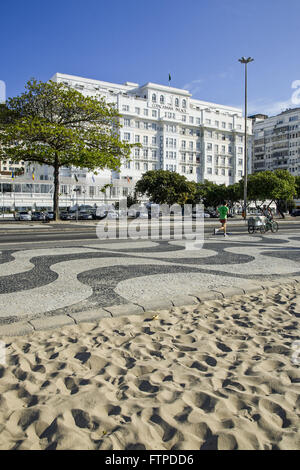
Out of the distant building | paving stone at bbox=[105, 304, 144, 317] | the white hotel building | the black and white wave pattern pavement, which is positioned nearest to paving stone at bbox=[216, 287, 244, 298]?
the black and white wave pattern pavement

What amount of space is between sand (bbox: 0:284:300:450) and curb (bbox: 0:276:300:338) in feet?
0.57

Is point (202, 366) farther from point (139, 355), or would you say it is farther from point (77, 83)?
point (77, 83)

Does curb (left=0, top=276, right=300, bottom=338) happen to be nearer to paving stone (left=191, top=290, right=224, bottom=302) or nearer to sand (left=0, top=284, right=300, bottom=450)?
paving stone (left=191, top=290, right=224, bottom=302)

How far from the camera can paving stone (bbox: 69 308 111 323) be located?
4.72 m

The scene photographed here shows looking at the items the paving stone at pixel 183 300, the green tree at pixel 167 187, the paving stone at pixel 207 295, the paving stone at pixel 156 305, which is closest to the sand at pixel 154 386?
the paving stone at pixel 156 305

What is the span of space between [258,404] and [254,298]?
328cm

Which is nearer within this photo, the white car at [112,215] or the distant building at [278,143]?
the white car at [112,215]

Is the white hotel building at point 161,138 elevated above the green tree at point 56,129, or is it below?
above

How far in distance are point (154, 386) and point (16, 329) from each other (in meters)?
2.05

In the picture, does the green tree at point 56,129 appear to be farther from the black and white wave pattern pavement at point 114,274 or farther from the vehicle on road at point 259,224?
the black and white wave pattern pavement at point 114,274

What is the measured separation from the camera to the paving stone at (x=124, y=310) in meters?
5.01

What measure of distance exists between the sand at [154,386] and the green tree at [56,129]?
2575 cm

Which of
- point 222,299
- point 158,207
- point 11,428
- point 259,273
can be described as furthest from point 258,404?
point 158,207
